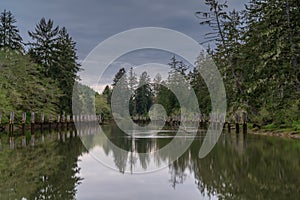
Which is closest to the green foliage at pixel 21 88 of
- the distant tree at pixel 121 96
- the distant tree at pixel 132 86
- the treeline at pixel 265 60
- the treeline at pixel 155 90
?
the treeline at pixel 265 60

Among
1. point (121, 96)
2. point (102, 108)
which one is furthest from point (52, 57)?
point (121, 96)

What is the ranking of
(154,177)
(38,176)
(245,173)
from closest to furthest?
(38,176)
(245,173)
(154,177)

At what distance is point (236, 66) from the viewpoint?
1362 inches

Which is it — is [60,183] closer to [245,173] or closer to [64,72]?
[245,173]

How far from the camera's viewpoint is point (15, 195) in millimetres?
7480

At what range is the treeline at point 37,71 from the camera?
35334mm

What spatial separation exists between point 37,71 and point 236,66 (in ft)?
71.2

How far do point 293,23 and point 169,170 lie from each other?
1788 cm

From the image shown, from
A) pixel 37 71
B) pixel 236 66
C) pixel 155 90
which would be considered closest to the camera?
pixel 236 66

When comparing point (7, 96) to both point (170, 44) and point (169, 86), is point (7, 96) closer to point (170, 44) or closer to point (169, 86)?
point (170, 44)

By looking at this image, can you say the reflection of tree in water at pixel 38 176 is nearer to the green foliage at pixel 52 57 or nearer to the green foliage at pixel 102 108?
the green foliage at pixel 52 57

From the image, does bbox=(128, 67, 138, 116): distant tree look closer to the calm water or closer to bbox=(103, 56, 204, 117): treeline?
bbox=(103, 56, 204, 117): treeline

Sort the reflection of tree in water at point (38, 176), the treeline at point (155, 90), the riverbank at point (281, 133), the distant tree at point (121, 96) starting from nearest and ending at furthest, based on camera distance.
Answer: the reflection of tree in water at point (38, 176) < the riverbank at point (281, 133) < the treeline at point (155, 90) < the distant tree at point (121, 96)

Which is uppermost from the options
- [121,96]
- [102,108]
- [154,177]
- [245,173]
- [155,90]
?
→ [155,90]
